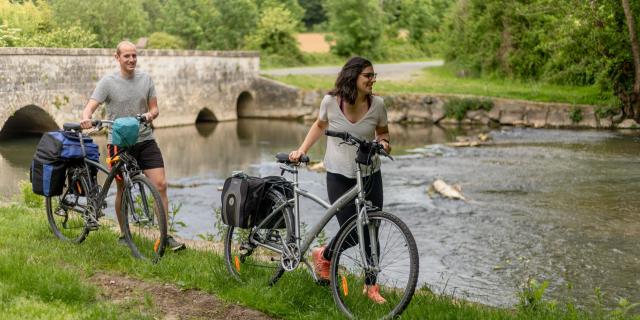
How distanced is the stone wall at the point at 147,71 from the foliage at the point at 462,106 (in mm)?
8024

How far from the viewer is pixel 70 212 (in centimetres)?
793

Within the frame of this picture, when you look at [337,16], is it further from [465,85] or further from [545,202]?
[545,202]

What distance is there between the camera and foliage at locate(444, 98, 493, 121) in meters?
27.1

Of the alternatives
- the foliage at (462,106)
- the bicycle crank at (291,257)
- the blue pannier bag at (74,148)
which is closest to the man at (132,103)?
the blue pannier bag at (74,148)

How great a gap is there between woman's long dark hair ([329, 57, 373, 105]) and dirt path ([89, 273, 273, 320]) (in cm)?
156

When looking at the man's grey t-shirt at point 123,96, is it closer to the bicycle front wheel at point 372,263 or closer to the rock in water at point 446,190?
the bicycle front wheel at point 372,263

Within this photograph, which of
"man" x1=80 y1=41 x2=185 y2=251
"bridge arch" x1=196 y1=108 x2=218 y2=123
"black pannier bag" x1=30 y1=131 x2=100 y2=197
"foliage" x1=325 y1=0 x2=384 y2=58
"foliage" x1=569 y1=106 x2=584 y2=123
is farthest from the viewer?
"foliage" x1=325 y1=0 x2=384 y2=58

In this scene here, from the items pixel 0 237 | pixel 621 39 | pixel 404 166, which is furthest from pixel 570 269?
pixel 621 39

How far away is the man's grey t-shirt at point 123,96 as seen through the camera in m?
7.10

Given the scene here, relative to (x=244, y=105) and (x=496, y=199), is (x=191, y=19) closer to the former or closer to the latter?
(x=244, y=105)

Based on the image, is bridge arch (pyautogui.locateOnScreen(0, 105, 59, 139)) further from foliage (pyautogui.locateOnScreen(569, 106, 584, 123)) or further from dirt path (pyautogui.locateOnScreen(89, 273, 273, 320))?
Answer: dirt path (pyautogui.locateOnScreen(89, 273, 273, 320))

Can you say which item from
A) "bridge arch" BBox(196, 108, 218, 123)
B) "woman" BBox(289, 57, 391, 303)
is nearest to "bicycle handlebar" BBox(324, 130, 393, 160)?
"woman" BBox(289, 57, 391, 303)

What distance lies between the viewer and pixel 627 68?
21938 millimetres

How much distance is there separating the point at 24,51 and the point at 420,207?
12927mm
